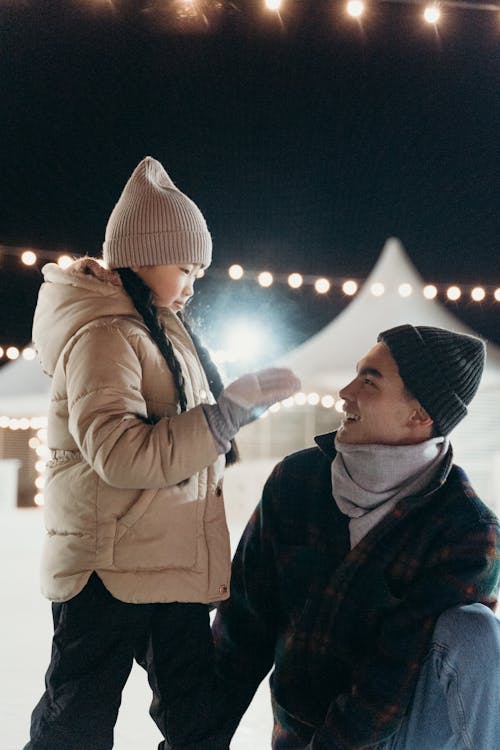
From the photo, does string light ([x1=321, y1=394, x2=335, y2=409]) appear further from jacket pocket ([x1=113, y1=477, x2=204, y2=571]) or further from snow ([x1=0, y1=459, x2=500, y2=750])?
jacket pocket ([x1=113, y1=477, x2=204, y2=571])

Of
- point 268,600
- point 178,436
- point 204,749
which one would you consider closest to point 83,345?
point 178,436

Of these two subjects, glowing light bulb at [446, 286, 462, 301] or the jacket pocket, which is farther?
glowing light bulb at [446, 286, 462, 301]

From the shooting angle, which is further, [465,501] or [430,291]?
[430,291]

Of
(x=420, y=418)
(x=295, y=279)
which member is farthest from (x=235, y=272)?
(x=420, y=418)

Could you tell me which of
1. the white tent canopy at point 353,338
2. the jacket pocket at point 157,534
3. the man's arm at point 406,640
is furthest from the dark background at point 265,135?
the man's arm at point 406,640

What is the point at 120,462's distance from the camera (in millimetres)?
1125

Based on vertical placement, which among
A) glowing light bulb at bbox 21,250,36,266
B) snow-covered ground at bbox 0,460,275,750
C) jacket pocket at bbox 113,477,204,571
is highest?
glowing light bulb at bbox 21,250,36,266

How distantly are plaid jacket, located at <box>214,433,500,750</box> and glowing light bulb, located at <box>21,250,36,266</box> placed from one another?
1.30 m

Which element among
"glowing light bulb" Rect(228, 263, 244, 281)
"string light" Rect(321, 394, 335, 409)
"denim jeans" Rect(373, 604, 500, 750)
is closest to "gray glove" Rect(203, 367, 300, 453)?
"denim jeans" Rect(373, 604, 500, 750)

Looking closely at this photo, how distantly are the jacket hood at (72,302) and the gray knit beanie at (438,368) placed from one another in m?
0.52

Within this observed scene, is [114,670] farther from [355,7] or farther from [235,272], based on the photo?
[355,7]

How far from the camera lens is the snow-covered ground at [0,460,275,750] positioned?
1.67 m

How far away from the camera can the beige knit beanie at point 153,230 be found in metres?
1.32

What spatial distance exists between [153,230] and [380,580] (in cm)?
75
